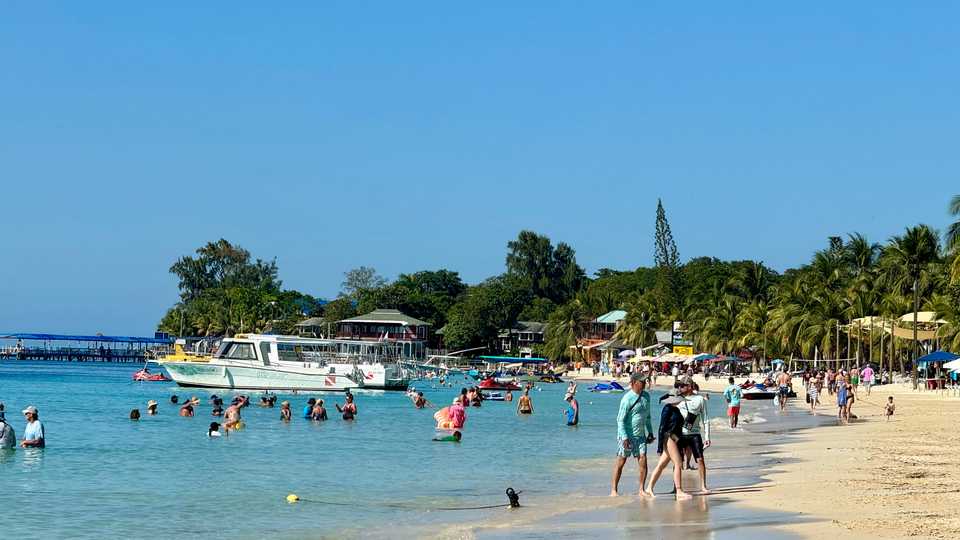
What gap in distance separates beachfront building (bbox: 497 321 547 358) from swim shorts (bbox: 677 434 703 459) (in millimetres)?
142097

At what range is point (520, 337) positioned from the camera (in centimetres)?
16288

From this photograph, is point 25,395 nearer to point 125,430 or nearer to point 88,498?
point 125,430

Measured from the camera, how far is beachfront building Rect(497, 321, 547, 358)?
161 m

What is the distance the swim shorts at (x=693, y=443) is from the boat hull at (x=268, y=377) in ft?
160

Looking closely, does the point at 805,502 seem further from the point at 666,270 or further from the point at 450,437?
the point at 666,270

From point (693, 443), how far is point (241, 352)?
51036mm

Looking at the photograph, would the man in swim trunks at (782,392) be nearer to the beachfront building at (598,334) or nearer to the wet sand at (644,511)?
the wet sand at (644,511)

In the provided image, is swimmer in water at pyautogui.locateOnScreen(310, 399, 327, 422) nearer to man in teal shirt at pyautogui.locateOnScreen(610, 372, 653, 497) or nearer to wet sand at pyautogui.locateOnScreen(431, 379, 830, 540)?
wet sand at pyautogui.locateOnScreen(431, 379, 830, 540)

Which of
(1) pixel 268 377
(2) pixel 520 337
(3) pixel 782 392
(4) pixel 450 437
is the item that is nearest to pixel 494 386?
(1) pixel 268 377

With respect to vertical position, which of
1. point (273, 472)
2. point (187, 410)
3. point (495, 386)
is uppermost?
point (495, 386)

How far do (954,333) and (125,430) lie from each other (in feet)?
154

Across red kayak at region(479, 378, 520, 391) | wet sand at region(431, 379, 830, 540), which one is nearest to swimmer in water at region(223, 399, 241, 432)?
wet sand at region(431, 379, 830, 540)

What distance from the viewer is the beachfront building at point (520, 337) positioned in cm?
16079

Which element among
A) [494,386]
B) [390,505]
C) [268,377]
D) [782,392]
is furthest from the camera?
[494,386]
